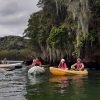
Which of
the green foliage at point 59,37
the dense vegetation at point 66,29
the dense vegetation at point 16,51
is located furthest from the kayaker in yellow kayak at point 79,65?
the dense vegetation at point 16,51

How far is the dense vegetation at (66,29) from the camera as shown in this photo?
41.8 meters

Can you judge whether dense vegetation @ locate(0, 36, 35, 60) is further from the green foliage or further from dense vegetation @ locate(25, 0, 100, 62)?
the green foliage

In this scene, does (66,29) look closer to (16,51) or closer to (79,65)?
(79,65)

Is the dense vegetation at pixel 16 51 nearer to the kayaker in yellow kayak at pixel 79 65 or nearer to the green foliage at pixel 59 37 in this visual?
the green foliage at pixel 59 37

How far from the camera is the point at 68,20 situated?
47.1 meters

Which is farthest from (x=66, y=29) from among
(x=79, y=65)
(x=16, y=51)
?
(x=16, y=51)

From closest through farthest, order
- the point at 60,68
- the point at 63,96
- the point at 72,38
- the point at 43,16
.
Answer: the point at 63,96, the point at 60,68, the point at 72,38, the point at 43,16

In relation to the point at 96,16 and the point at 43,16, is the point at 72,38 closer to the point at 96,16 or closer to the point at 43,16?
the point at 96,16

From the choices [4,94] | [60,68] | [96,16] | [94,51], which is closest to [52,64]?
[94,51]

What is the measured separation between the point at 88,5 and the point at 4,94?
22778 mm

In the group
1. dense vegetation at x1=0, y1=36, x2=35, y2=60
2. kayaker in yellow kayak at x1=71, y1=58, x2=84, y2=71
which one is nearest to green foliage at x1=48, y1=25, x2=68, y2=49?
kayaker in yellow kayak at x1=71, y1=58, x2=84, y2=71

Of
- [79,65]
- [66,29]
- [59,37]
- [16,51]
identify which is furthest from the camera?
[16,51]

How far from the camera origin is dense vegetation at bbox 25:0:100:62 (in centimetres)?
4178

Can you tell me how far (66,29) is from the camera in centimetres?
4672
